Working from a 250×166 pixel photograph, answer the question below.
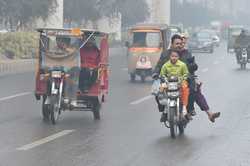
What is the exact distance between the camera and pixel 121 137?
1288 cm

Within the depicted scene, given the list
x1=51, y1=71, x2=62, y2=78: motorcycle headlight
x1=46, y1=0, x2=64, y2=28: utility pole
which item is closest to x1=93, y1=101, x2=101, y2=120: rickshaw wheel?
x1=51, y1=71, x2=62, y2=78: motorcycle headlight

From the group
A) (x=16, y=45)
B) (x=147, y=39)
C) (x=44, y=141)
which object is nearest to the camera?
(x=44, y=141)

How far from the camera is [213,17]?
151 metres

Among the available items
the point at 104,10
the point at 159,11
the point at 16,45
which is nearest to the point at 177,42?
the point at 16,45

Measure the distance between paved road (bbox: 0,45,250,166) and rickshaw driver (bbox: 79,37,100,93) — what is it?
2.36 feet

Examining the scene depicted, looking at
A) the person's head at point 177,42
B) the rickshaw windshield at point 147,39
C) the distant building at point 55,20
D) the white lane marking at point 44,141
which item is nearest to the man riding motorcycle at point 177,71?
the person's head at point 177,42

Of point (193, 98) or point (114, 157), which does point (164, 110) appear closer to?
point (193, 98)

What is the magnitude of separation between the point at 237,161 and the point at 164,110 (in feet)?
8.73

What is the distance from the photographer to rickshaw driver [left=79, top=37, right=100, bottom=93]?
49.5 feet

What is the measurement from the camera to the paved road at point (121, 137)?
1065 centimetres

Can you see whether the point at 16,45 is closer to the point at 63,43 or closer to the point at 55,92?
the point at 63,43

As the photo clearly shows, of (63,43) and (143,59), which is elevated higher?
(63,43)

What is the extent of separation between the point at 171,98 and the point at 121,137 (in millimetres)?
999

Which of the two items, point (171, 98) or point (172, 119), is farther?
point (171, 98)
